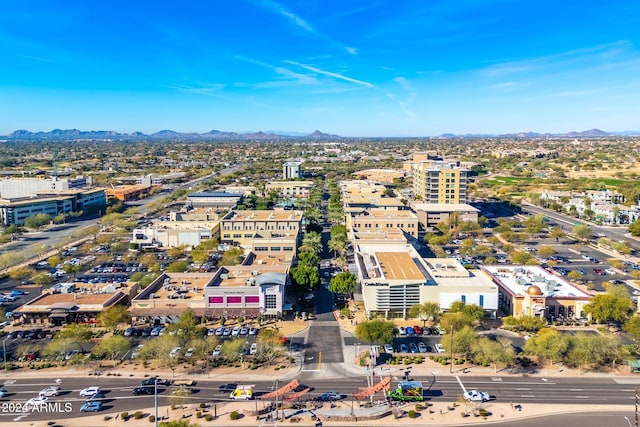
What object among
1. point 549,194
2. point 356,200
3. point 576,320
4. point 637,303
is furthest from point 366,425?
point 549,194

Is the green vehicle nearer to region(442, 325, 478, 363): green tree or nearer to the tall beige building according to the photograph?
region(442, 325, 478, 363): green tree

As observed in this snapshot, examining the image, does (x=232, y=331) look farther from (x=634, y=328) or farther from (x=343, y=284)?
(x=634, y=328)

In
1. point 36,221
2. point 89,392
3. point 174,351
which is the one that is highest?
point 36,221

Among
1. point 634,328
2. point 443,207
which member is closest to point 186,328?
point 634,328

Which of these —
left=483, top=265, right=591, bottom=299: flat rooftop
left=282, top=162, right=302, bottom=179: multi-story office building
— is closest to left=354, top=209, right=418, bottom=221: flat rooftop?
left=483, top=265, right=591, bottom=299: flat rooftop

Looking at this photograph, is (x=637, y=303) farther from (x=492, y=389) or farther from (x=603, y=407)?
(x=492, y=389)

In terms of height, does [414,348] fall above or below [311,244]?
below

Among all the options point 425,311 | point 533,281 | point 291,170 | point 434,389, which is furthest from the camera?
point 291,170
